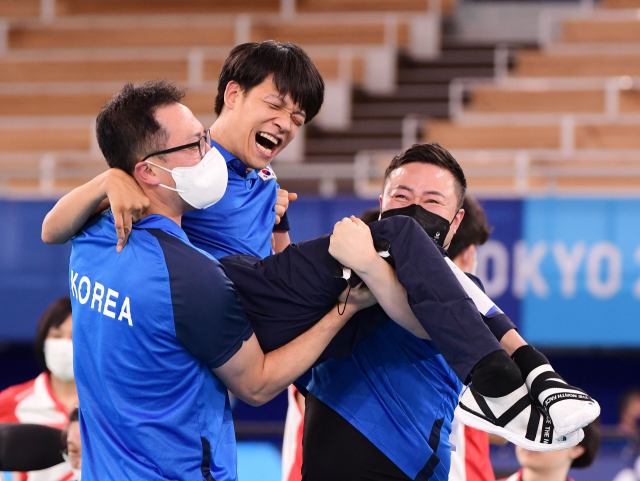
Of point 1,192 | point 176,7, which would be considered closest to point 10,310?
point 1,192

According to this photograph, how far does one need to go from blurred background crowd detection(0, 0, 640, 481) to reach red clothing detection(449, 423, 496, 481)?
11.1 inches

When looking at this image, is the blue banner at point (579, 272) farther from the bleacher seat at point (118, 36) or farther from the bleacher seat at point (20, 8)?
the bleacher seat at point (20, 8)

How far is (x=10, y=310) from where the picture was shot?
7.01 metres

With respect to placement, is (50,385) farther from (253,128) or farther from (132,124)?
(132,124)

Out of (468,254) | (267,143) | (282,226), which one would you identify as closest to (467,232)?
(468,254)

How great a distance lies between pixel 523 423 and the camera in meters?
2.19

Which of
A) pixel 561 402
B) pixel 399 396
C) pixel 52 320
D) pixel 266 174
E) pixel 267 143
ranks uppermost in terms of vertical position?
pixel 267 143

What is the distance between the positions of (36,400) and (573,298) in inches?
167

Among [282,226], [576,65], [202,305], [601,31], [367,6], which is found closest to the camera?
[202,305]

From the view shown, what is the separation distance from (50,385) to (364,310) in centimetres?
219

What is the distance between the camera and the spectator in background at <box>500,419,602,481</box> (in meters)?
3.58

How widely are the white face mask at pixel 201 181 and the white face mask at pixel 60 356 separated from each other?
1.86m

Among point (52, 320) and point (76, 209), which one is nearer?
point (76, 209)

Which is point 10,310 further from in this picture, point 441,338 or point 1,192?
point 441,338
